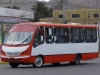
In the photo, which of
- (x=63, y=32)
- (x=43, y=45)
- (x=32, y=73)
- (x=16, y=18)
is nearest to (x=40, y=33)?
(x=43, y=45)

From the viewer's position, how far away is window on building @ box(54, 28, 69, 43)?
2779cm

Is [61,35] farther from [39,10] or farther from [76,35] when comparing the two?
[39,10]

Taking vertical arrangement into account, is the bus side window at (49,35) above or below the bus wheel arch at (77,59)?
above

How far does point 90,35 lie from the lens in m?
31.4

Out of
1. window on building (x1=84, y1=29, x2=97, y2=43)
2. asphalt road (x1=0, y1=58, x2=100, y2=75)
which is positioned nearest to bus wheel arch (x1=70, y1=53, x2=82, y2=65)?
window on building (x1=84, y1=29, x2=97, y2=43)

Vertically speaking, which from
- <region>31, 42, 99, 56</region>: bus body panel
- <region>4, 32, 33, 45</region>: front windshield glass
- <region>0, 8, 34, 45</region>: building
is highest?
<region>0, 8, 34, 45</region>: building

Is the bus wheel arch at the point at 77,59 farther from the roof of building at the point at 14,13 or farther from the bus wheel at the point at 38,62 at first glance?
the roof of building at the point at 14,13

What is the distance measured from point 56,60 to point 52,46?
999mm

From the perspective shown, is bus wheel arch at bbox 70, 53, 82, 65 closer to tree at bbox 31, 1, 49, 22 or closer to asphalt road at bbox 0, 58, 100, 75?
asphalt road at bbox 0, 58, 100, 75

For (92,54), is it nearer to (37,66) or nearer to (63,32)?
(63,32)

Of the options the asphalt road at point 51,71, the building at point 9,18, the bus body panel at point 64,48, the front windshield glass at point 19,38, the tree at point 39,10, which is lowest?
the asphalt road at point 51,71

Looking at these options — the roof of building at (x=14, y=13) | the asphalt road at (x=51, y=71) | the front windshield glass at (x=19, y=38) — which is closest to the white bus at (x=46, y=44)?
the front windshield glass at (x=19, y=38)

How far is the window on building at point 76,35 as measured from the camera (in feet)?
96.7

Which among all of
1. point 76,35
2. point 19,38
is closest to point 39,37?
point 19,38
